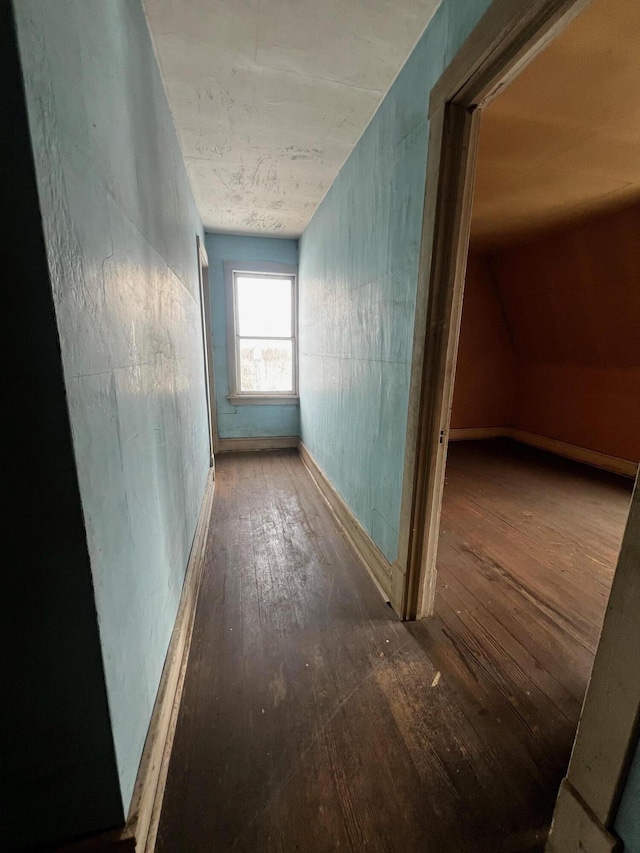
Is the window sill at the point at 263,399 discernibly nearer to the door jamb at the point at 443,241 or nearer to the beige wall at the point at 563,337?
the beige wall at the point at 563,337

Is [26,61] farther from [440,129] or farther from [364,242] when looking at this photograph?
[364,242]

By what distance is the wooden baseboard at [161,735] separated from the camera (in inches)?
32.6

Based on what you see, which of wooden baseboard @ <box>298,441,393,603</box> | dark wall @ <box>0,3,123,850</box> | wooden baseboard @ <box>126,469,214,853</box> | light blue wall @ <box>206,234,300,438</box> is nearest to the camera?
dark wall @ <box>0,3,123,850</box>

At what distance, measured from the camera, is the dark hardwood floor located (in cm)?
93

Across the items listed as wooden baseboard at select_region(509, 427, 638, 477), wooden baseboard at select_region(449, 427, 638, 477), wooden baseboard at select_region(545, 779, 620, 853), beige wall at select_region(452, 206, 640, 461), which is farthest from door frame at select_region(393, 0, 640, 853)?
wooden baseboard at select_region(509, 427, 638, 477)

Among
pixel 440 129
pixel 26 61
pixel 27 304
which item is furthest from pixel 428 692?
pixel 440 129

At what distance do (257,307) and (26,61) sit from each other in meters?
3.78

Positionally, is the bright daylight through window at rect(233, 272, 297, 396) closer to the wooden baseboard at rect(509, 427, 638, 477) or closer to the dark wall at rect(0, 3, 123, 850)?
the wooden baseboard at rect(509, 427, 638, 477)

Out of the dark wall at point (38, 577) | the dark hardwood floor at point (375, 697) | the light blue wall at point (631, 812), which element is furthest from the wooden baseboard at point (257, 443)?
the light blue wall at point (631, 812)

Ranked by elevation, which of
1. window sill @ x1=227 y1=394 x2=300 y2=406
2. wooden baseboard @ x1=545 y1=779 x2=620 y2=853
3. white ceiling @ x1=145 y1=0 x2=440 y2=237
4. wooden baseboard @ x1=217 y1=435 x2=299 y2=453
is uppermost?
white ceiling @ x1=145 y1=0 x2=440 y2=237

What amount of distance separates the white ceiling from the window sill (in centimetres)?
226

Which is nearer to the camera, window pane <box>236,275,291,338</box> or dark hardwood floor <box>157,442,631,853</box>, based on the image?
dark hardwood floor <box>157,442,631,853</box>

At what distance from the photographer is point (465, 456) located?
4383 mm

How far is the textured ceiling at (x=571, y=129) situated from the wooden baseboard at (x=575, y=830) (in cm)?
244
